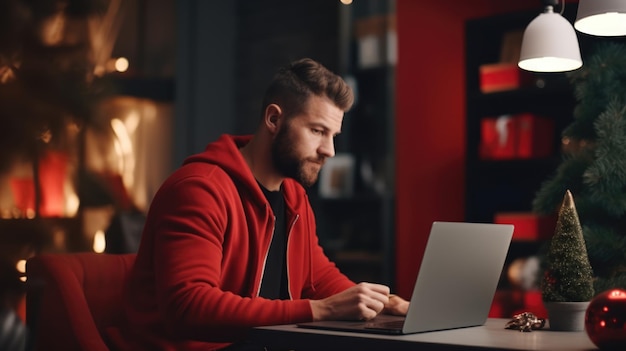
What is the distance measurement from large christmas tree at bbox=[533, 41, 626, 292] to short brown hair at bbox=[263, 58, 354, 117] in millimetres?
972

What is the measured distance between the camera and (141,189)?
574 centimetres

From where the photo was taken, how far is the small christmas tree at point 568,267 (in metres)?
1.66

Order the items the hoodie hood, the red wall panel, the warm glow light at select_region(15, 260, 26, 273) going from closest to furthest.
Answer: the warm glow light at select_region(15, 260, 26, 273), the hoodie hood, the red wall panel

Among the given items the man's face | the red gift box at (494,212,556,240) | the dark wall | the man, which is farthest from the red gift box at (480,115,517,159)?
the dark wall

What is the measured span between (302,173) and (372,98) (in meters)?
3.61

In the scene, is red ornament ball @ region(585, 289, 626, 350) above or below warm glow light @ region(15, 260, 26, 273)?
below

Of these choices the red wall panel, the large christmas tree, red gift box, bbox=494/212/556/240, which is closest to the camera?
the large christmas tree

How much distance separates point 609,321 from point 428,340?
30 cm

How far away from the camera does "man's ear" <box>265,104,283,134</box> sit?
7.32 feet

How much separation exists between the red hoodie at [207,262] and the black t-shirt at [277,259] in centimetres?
2

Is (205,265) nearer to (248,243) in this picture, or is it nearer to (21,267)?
(248,243)

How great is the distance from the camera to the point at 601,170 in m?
2.64

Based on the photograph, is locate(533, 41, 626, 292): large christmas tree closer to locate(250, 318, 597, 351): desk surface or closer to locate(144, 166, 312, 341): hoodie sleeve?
locate(250, 318, 597, 351): desk surface

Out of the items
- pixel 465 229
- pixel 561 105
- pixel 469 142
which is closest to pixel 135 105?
pixel 469 142
